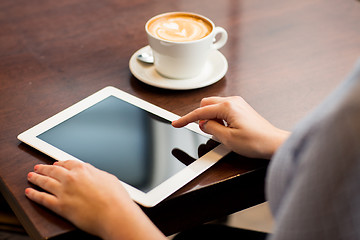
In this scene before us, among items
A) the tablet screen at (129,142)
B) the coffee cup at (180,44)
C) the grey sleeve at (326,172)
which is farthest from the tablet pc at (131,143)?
the grey sleeve at (326,172)

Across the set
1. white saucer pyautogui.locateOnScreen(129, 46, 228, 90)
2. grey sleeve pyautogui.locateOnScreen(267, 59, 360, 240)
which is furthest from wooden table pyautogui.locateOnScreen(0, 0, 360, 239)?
grey sleeve pyautogui.locateOnScreen(267, 59, 360, 240)

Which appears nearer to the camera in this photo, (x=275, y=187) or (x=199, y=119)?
(x=275, y=187)

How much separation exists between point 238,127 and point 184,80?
0.22 metres

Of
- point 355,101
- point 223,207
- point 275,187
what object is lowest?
point 223,207

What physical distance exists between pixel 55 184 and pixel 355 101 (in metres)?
0.43

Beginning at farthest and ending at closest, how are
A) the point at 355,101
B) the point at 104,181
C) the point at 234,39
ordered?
the point at 234,39, the point at 104,181, the point at 355,101

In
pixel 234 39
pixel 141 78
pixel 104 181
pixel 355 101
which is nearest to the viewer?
pixel 355 101

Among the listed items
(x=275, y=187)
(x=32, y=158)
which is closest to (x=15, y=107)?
(x=32, y=158)

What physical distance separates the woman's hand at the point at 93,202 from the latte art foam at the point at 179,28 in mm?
346

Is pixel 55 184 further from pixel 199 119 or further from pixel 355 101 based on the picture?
pixel 355 101

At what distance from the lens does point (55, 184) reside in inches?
25.3

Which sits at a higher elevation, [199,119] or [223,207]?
[199,119]

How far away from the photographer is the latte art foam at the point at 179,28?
88cm

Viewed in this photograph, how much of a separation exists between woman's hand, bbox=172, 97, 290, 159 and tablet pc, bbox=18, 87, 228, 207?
1.0 inches
